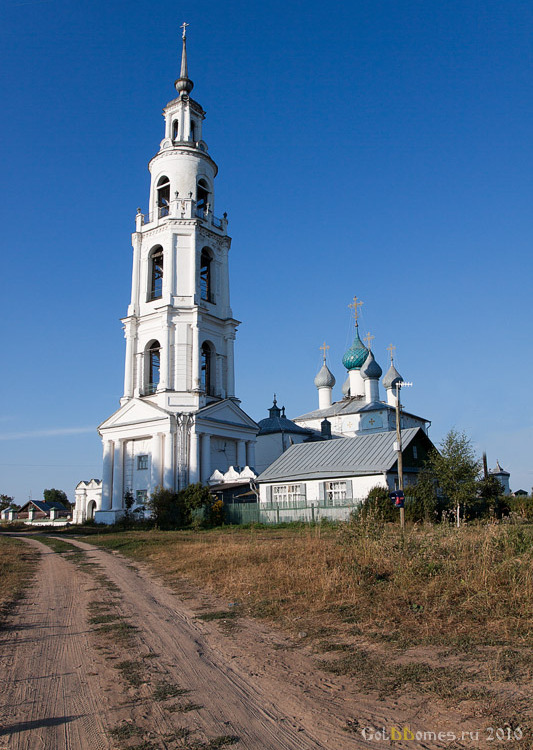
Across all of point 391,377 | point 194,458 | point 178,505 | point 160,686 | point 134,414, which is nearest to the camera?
point 160,686

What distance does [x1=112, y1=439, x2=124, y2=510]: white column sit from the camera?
40188 mm

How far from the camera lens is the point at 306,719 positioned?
14.3 ft

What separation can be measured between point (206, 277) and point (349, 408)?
20125mm

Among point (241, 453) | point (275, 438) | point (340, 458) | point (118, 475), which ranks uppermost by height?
point (275, 438)

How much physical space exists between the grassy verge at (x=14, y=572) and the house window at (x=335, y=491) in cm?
1573

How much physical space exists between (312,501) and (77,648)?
24.6 meters

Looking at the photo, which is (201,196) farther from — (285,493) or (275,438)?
(285,493)

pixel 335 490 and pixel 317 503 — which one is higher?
pixel 335 490

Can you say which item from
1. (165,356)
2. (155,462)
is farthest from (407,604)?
(165,356)

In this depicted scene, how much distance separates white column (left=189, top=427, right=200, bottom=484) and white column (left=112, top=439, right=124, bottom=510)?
599cm

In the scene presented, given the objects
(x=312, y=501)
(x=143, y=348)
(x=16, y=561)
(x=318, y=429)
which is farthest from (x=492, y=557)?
(x=318, y=429)

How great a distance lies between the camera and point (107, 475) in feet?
136

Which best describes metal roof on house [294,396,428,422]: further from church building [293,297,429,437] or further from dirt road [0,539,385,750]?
dirt road [0,539,385,750]

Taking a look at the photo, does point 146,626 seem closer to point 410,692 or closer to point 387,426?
point 410,692
